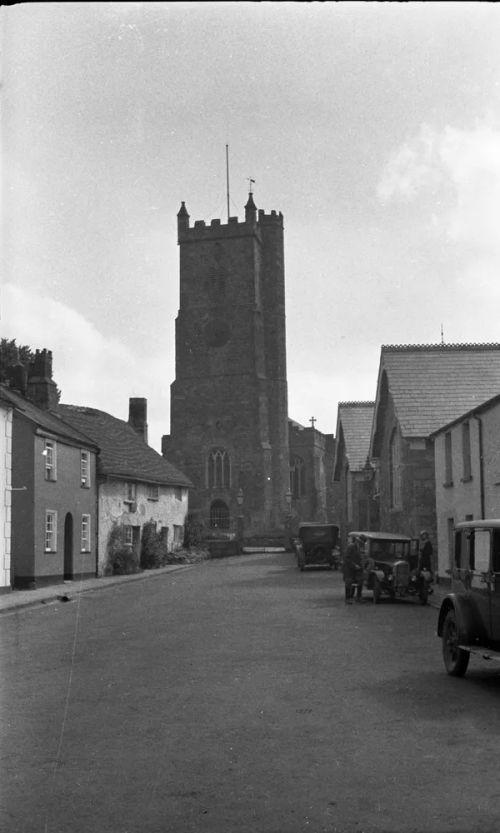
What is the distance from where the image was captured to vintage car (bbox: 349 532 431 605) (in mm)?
20891

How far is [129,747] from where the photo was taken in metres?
6.96

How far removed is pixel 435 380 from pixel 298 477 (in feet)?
182

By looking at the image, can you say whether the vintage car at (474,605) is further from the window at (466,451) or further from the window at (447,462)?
the window at (447,462)

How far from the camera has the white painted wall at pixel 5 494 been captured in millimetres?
24656

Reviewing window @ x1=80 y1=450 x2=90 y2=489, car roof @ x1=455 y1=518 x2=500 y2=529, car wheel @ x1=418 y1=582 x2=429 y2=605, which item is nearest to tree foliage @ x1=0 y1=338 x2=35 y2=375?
window @ x1=80 y1=450 x2=90 y2=489

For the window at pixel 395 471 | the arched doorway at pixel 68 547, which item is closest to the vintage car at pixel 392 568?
the window at pixel 395 471

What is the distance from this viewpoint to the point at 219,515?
7125 centimetres

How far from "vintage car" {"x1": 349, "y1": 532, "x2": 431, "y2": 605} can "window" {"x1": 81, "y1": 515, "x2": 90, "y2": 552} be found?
1194 centimetres

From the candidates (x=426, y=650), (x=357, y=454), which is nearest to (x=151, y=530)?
(x=357, y=454)

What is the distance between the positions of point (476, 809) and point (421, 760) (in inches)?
44.6

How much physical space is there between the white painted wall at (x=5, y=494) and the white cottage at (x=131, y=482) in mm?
8312

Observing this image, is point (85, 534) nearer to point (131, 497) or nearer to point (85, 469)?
point (85, 469)

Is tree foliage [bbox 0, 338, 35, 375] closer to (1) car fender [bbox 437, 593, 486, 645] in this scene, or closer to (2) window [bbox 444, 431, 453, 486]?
(2) window [bbox 444, 431, 453, 486]

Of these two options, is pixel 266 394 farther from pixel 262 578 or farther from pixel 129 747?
pixel 129 747
